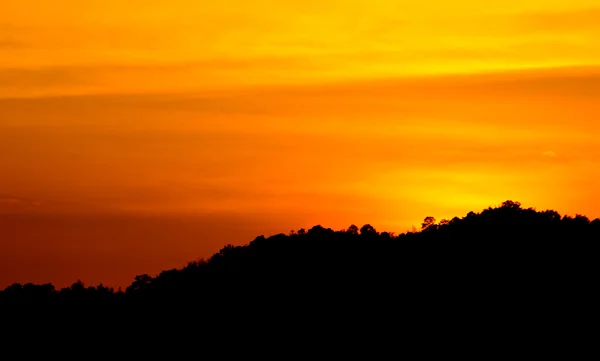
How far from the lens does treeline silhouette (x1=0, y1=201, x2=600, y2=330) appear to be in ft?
222

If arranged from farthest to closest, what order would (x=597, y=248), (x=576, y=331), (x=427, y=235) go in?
(x=427, y=235) < (x=597, y=248) < (x=576, y=331)

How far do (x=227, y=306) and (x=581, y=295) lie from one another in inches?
678

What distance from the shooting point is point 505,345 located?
63938 millimetres

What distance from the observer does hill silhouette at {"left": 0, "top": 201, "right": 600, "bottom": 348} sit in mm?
67125

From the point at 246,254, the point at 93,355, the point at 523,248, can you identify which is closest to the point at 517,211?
the point at 523,248

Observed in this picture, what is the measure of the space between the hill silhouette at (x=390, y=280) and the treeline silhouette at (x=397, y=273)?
2.0 inches

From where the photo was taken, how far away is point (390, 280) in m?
71.5

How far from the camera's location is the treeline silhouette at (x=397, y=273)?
67.7 metres

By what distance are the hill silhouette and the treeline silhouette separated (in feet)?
0.17

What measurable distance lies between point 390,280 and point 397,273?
2.41 feet

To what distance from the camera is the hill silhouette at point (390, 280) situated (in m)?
67.1

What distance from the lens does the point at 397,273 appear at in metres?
72.1

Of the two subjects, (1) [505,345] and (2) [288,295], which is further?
(2) [288,295]

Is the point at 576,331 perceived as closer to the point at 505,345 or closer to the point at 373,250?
the point at 505,345
